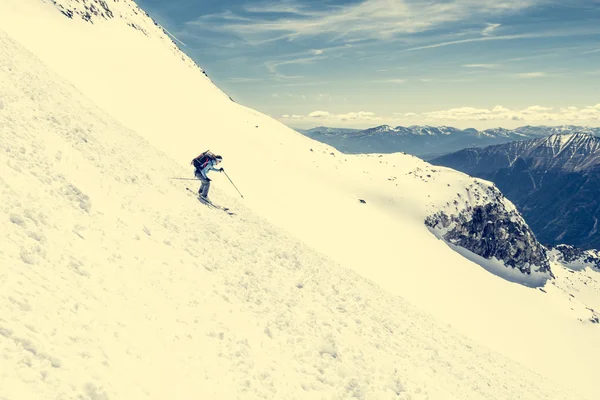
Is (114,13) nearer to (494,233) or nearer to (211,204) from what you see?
(211,204)

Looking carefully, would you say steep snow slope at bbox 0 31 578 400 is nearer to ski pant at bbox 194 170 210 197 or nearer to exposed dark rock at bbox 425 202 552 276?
ski pant at bbox 194 170 210 197

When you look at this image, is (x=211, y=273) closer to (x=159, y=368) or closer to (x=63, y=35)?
(x=159, y=368)

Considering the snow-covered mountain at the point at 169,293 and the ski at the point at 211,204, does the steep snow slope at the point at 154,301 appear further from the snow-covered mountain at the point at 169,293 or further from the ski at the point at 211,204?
the ski at the point at 211,204

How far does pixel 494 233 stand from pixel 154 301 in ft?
339

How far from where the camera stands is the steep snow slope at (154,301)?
8.65 metres

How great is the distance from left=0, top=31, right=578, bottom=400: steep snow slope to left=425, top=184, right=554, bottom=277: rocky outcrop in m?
64.0

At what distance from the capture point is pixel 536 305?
7756cm

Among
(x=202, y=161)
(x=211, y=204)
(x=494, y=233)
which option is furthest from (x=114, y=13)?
(x=494, y=233)

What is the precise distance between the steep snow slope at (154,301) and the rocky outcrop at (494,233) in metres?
64.0

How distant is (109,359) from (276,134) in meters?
86.0

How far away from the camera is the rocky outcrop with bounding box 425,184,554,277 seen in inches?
3386

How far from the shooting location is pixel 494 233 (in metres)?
98.7

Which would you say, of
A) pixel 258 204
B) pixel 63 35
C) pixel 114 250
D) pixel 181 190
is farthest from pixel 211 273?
pixel 63 35

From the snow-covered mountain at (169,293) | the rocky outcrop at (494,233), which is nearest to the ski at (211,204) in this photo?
the snow-covered mountain at (169,293)
